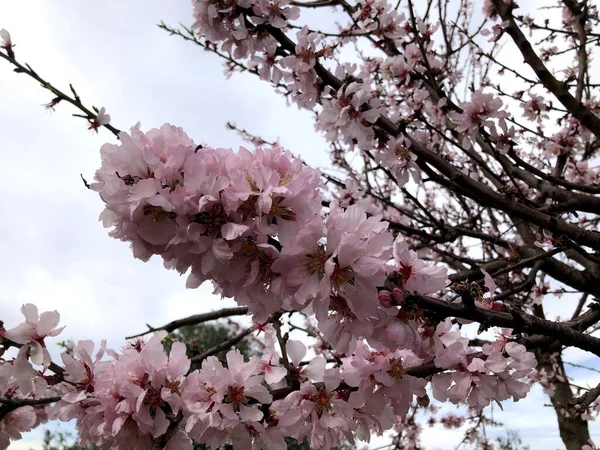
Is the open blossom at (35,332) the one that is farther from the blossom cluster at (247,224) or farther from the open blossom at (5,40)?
the open blossom at (5,40)

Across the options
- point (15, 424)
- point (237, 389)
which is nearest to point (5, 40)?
point (15, 424)

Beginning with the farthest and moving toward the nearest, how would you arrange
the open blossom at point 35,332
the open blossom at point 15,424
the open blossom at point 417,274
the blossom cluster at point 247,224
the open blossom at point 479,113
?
1. the open blossom at point 479,113
2. the open blossom at point 15,424
3. the open blossom at point 35,332
4. the open blossom at point 417,274
5. the blossom cluster at point 247,224

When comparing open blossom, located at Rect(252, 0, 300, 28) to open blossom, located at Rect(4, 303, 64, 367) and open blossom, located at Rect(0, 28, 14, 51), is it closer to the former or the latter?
open blossom, located at Rect(0, 28, 14, 51)

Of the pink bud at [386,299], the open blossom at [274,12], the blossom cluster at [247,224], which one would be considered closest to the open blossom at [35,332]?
the blossom cluster at [247,224]

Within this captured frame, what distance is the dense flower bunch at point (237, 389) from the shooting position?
1250 millimetres

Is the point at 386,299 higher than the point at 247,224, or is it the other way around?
the point at 247,224

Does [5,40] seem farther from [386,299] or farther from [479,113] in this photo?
[479,113]

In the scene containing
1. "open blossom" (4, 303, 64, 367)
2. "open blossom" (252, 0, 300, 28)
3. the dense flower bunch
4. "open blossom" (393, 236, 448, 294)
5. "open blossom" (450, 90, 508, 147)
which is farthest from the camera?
"open blossom" (450, 90, 508, 147)

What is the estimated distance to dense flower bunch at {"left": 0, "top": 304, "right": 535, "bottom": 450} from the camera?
1.25 metres

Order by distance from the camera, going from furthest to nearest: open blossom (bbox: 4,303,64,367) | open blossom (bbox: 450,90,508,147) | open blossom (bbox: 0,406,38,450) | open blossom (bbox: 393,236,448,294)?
open blossom (bbox: 450,90,508,147) < open blossom (bbox: 0,406,38,450) < open blossom (bbox: 4,303,64,367) < open blossom (bbox: 393,236,448,294)

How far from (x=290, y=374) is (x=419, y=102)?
247cm

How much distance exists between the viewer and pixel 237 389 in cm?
130

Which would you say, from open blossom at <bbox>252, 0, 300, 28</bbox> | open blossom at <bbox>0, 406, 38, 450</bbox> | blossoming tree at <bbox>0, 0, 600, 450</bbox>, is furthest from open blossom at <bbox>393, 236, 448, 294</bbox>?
open blossom at <bbox>0, 406, 38, 450</bbox>

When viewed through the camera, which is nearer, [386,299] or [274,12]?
[386,299]
